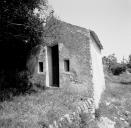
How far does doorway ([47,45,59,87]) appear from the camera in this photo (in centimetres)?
1115

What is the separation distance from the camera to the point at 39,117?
5.61 m

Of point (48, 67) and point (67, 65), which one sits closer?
point (67, 65)

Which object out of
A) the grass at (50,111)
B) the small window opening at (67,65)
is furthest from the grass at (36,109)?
the small window opening at (67,65)

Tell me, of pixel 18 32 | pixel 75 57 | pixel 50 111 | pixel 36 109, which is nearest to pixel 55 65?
pixel 75 57

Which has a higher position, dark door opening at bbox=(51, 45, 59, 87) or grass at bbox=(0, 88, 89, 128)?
dark door opening at bbox=(51, 45, 59, 87)

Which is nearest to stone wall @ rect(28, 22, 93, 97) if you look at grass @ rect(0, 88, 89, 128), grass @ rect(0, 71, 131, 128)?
grass @ rect(0, 71, 131, 128)

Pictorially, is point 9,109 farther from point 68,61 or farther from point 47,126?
point 68,61

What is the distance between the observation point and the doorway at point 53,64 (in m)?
11.2

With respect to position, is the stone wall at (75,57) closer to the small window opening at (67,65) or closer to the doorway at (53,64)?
the small window opening at (67,65)

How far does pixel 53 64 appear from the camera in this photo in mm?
11344

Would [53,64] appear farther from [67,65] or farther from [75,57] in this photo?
[75,57]

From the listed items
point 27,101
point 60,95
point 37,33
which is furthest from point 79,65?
point 27,101

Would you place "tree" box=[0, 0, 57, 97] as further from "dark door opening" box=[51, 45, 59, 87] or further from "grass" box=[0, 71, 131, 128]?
"grass" box=[0, 71, 131, 128]

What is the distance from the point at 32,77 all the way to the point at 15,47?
104 inches
